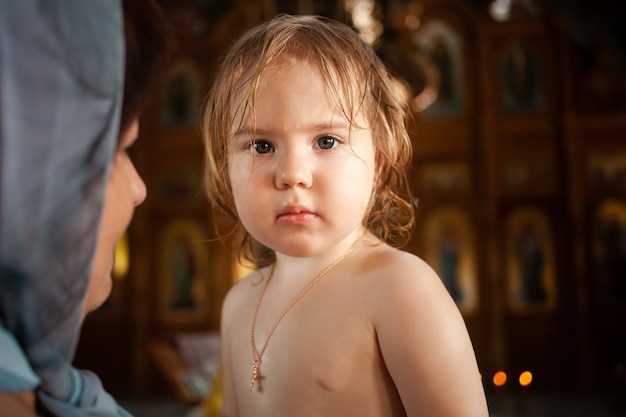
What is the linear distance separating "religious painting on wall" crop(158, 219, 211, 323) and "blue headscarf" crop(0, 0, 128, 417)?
7673mm

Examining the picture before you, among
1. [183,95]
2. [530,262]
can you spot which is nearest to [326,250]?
[530,262]

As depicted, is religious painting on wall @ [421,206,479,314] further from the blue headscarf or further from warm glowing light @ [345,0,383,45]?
the blue headscarf

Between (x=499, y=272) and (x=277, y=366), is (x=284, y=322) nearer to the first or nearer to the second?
(x=277, y=366)

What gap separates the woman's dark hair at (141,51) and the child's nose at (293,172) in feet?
0.51

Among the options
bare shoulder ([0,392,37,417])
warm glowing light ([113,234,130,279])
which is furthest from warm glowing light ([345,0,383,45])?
warm glowing light ([113,234,130,279])

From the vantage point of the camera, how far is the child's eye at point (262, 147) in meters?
0.67

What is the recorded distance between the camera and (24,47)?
45 cm

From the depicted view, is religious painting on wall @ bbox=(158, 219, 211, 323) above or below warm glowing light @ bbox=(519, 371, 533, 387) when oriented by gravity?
below

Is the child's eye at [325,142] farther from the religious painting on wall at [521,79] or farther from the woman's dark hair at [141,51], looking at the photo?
the religious painting on wall at [521,79]

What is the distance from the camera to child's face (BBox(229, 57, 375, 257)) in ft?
2.13

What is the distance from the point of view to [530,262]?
25.3 ft

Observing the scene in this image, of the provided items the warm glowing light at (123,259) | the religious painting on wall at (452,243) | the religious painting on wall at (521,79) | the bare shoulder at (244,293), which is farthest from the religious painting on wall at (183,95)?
the bare shoulder at (244,293)

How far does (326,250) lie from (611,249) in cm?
775

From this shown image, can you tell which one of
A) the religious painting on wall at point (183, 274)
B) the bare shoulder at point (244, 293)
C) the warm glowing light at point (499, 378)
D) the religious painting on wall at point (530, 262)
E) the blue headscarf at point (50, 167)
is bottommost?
the religious painting on wall at point (183, 274)
